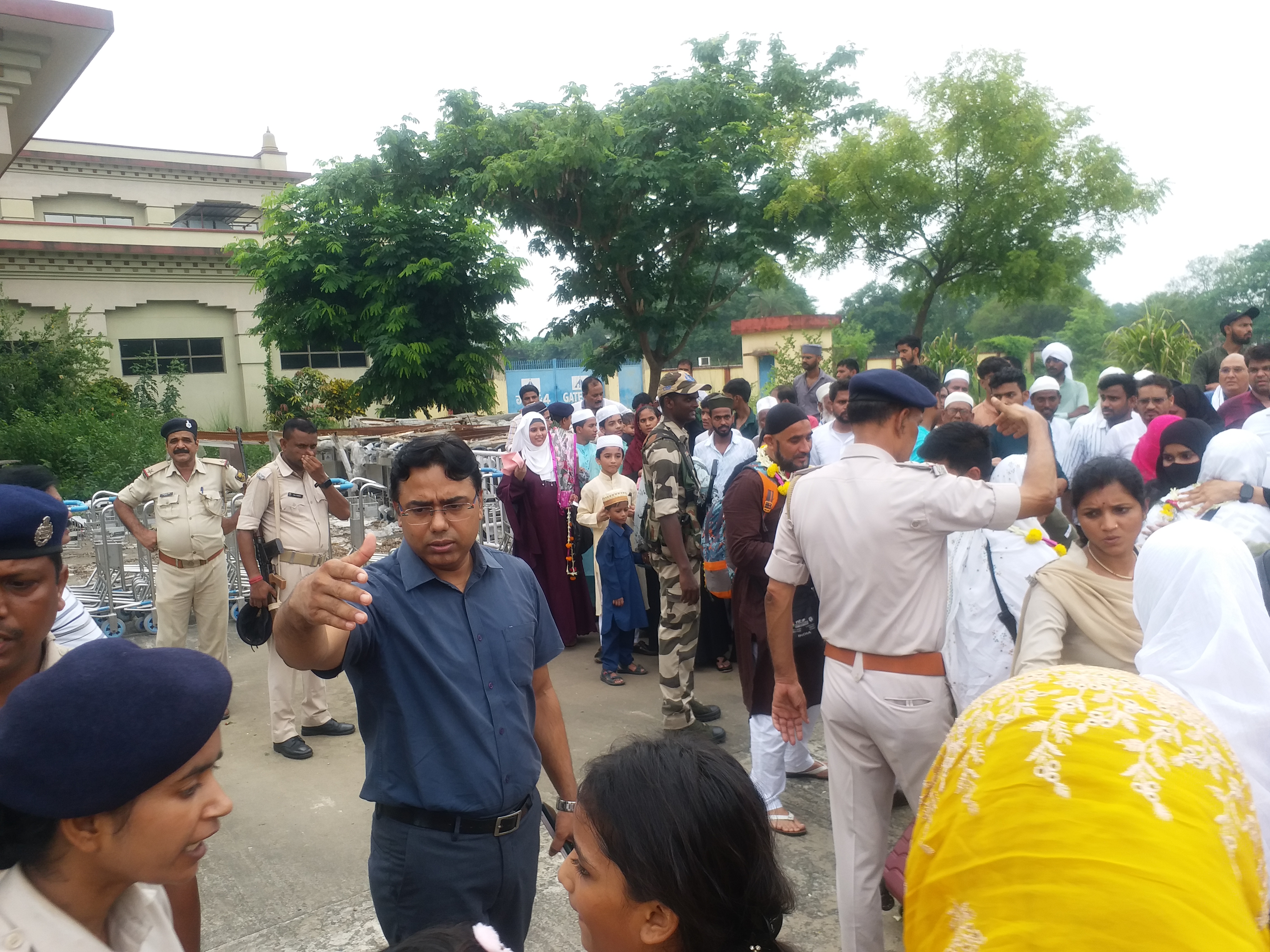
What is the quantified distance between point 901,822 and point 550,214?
12.2 meters

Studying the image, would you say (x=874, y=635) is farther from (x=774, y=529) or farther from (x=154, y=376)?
(x=154, y=376)

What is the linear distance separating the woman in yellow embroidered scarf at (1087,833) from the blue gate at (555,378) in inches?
1093

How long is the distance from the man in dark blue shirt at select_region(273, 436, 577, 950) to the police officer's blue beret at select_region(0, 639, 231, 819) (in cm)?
69

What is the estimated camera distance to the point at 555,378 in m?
30.5

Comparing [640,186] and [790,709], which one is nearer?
[790,709]

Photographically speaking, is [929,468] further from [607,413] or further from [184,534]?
[607,413]

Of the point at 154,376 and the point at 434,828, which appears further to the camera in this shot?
the point at 154,376

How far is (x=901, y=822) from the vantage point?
4270mm

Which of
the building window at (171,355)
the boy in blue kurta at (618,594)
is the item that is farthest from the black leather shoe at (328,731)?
the building window at (171,355)

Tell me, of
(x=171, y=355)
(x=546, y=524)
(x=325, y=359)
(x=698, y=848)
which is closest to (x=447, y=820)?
(x=698, y=848)

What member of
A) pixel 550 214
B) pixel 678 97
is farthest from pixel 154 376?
pixel 678 97

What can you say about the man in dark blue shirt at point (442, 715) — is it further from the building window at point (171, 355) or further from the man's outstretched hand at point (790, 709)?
the building window at point (171, 355)

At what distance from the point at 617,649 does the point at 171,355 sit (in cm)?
2141

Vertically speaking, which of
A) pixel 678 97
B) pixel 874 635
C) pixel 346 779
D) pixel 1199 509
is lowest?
pixel 346 779
